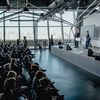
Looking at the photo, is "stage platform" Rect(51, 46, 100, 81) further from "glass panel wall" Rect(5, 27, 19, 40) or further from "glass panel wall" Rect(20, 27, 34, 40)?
"glass panel wall" Rect(5, 27, 19, 40)

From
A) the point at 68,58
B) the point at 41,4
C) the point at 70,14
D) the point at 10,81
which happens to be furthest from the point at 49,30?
the point at 10,81

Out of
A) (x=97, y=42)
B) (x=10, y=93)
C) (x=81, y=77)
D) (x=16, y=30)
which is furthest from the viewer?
(x=16, y=30)

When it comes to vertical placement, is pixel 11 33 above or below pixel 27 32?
below

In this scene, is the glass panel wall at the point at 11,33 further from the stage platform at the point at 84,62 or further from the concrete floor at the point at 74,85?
the concrete floor at the point at 74,85

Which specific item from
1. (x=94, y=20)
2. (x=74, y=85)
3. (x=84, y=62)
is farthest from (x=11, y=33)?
(x=74, y=85)

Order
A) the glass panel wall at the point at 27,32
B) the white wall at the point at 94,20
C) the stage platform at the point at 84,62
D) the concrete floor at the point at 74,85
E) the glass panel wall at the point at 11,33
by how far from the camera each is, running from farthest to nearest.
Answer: the glass panel wall at the point at 27,32, the glass panel wall at the point at 11,33, the white wall at the point at 94,20, the stage platform at the point at 84,62, the concrete floor at the point at 74,85

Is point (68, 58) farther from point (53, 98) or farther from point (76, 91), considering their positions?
point (53, 98)

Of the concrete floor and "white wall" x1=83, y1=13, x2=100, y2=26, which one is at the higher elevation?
"white wall" x1=83, y1=13, x2=100, y2=26

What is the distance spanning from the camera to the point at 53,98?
707cm

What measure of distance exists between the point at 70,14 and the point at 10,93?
25519 millimetres

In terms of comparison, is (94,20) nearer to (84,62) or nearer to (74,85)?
(84,62)

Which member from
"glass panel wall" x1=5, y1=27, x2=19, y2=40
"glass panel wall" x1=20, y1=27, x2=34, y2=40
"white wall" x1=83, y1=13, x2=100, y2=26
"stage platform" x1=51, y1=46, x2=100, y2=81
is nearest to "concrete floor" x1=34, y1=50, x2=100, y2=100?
"stage platform" x1=51, y1=46, x2=100, y2=81

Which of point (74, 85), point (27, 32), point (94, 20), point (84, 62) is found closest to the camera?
point (74, 85)

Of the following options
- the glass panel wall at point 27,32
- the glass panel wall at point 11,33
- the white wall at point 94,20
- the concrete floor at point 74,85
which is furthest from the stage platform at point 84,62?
the glass panel wall at point 11,33
